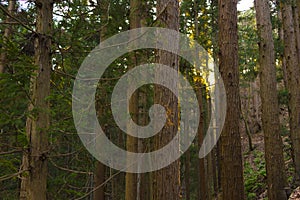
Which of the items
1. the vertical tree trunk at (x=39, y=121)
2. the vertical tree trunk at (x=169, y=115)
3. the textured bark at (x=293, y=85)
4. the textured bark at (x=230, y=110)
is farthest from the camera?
the textured bark at (x=293, y=85)

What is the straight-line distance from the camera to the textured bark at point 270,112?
7812mm

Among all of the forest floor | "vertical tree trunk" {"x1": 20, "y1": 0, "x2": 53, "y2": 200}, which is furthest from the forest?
the forest floor

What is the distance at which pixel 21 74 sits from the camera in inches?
125

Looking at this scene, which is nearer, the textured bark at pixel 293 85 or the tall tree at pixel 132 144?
the tall tree at pixel 132 144

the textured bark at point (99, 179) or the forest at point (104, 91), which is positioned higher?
the forest at point (104, 91)

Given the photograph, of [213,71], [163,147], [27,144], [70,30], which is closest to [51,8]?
[70,30]

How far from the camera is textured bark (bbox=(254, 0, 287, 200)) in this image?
25.6 feet

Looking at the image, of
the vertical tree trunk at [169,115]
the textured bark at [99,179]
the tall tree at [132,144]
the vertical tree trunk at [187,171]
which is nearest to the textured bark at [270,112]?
the tall tree at [132,144]

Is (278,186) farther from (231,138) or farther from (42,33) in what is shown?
(42,33)

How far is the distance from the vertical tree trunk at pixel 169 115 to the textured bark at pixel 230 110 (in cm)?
115

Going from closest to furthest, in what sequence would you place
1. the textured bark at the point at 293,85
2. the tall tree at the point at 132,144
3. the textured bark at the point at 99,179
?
the tall tree at the point at 132,144, the textured bark at the point at 99,179, the textured bark at the point at 293,85

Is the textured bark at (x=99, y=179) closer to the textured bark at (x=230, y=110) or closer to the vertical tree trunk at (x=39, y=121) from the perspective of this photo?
the textured bark at (x=230, y=110)

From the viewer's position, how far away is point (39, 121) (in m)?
3.73

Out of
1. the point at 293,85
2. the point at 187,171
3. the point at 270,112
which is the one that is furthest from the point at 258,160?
the point at 270,112
